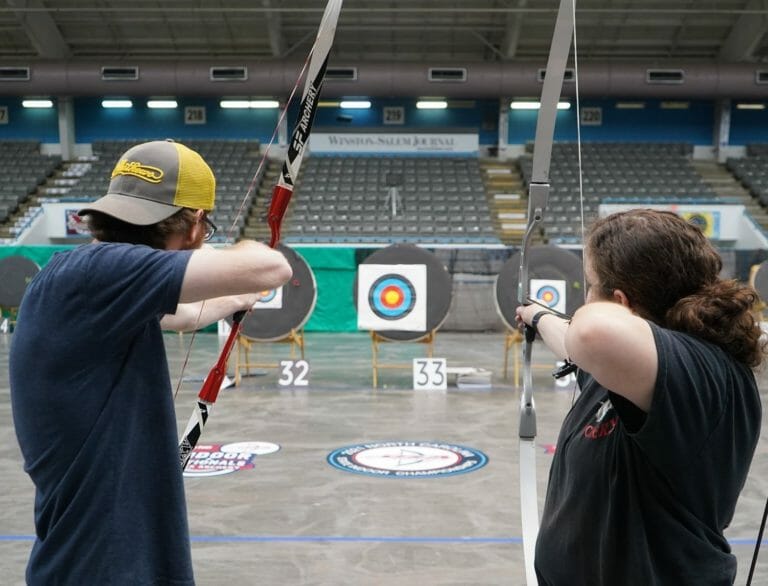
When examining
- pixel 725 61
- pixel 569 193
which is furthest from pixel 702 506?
pixel 725 61

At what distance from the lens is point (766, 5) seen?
16188 mm

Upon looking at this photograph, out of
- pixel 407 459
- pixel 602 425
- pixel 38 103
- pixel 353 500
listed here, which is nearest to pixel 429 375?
pixel 407 459

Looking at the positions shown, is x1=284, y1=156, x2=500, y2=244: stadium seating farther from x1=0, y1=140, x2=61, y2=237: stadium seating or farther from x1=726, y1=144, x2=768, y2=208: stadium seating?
x1=726, y1=144, x2=768, y2=208: stadium seating

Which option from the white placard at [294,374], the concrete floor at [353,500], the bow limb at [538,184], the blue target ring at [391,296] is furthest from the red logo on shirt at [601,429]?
the blue target ring at [391,296]

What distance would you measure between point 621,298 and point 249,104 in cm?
1954

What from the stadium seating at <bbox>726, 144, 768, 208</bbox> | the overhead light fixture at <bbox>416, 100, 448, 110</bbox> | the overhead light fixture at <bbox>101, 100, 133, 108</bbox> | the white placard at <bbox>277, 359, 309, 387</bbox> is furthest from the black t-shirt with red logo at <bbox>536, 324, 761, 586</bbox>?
the overhead light fixture at <bbox>101, 100, 133, 108</bbox>

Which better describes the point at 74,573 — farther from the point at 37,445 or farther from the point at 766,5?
the point at 766,5

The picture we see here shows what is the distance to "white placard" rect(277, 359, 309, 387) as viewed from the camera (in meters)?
6.98

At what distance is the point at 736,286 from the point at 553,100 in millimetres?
846

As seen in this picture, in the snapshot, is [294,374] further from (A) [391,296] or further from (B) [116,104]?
(B) [116,104]

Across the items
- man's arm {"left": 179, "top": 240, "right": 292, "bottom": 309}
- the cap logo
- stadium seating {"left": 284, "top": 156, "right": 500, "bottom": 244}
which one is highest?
stadium seating {"left": 284, "top": 156, "right": 500, "bottom": 244}

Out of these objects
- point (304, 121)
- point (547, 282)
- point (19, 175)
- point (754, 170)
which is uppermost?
point (754, 170)

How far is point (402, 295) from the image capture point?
25.4ft

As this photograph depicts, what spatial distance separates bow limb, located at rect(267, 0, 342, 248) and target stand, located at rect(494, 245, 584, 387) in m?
5.92
